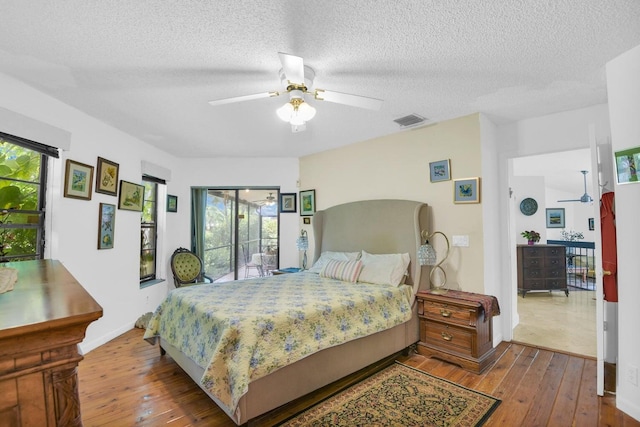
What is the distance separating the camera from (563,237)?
28.3 feet

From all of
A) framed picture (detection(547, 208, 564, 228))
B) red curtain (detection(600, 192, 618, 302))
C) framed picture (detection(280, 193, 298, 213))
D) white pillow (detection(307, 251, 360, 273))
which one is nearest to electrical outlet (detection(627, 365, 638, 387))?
red curtain (detection(600, 192, 618, 302))

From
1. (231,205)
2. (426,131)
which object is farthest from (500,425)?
(231,205)

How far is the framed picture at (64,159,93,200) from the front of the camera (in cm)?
308

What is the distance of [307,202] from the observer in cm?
507

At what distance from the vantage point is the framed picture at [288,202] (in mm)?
5250

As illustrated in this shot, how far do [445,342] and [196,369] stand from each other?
2.29 metres

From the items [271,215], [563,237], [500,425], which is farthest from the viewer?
[563,237]

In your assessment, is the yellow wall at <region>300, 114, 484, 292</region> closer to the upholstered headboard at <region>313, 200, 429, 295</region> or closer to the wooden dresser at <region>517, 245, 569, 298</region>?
the upholstered headboard at <region>313, 200, 429, 295</region>

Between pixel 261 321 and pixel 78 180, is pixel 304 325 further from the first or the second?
Answer: pixel 78 180

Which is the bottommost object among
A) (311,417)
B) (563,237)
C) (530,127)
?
(311,417)

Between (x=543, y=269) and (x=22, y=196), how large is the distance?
7466mm

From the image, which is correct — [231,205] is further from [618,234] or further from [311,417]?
[618,234]

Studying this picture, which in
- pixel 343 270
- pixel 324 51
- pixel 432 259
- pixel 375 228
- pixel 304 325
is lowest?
pixel 304 325

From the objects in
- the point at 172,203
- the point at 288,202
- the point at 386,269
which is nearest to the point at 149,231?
the point at 172,203
